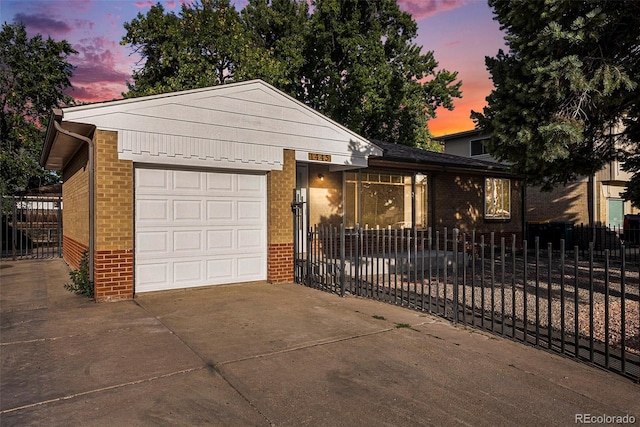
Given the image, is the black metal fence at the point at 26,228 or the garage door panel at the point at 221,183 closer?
the garage door panel at the point at 221,183

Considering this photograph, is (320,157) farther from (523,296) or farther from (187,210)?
(523,296)

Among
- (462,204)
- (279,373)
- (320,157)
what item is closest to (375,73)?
(462,204)

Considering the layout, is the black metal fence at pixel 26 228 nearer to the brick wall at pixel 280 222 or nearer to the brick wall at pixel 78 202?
the brick wall at pixel 78 202

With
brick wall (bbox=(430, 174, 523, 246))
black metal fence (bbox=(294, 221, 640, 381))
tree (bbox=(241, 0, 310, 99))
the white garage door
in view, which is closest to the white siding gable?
the white garage door

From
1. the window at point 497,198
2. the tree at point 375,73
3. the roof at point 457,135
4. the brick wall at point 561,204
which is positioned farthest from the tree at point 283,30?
the brick wall at point 561,204

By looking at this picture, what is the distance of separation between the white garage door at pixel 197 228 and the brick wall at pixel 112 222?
0.25 metres

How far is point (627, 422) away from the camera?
9.89 ft

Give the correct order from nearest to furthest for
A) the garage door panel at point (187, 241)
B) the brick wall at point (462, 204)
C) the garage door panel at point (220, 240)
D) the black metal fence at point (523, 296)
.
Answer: the black metal fence at point (523, 296) < the garage door panel at point (187, 241) < the garage door panel at point (220, 240) < the brick wall at point (462, 204)

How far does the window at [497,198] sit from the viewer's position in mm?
14594

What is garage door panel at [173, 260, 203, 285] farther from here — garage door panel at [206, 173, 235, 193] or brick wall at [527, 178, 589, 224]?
brick wall at [527, 178, 589, 224]

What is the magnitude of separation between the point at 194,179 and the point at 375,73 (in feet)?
65.6

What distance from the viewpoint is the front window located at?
1138cm

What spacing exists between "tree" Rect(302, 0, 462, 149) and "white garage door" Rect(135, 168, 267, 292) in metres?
17.8

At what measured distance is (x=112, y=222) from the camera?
6.77 metres
